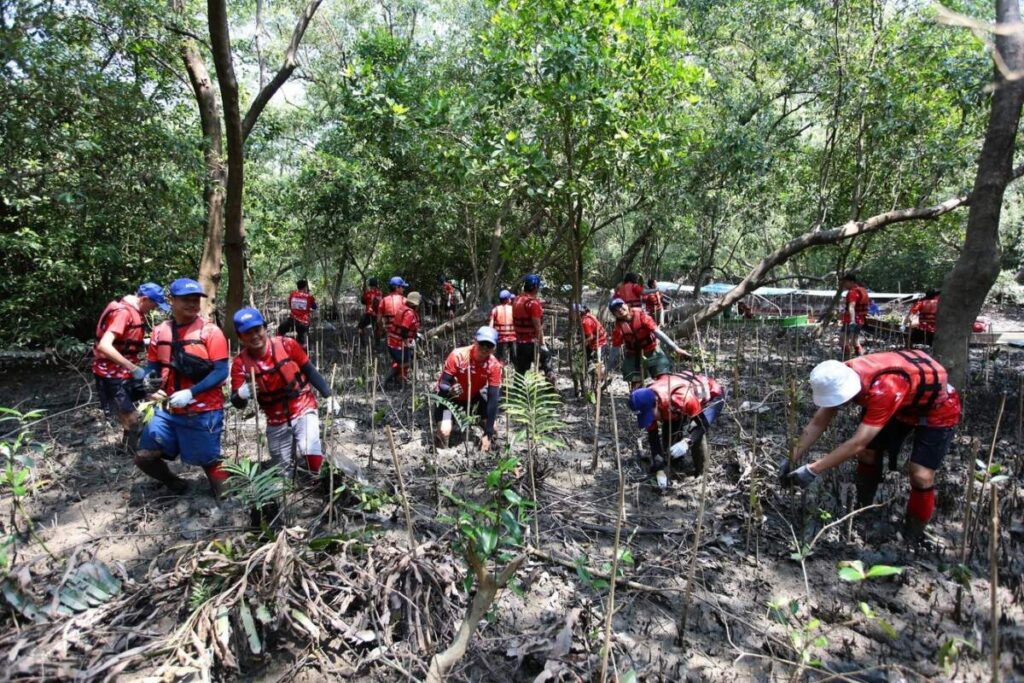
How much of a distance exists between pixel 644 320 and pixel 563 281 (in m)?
7.52

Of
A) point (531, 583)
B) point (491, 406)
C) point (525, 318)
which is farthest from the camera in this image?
point (525, 318)

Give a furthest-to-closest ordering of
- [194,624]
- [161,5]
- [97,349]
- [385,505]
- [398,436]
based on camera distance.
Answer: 1. [161,5]
2. [398,436]
3. [97,349]
4. [385,505]
5. [194,624]

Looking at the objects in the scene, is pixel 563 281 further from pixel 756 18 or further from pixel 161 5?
pixel 161 5

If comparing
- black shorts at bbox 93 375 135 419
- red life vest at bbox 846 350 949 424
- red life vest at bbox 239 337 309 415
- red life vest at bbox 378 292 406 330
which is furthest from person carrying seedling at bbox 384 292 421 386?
red life vest at bbox 846 350 949 424

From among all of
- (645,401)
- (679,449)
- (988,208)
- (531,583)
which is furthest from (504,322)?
(988,208)

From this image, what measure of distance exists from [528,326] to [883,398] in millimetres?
4067

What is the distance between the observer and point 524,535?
3.59 metres

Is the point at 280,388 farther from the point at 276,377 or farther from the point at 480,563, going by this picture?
the point at 480,563

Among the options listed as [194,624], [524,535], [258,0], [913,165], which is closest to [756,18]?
[913,165]

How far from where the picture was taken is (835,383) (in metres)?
3.23

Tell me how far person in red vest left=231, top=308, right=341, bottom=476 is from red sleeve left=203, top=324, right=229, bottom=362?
0.35ft

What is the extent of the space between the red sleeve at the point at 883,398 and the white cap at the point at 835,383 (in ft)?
0.35

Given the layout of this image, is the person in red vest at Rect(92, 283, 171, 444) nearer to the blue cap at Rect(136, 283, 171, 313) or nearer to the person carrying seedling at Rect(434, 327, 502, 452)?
the blue cap at Rect(136, 283, 171, 313)

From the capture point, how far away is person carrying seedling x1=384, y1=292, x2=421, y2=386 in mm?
7242
